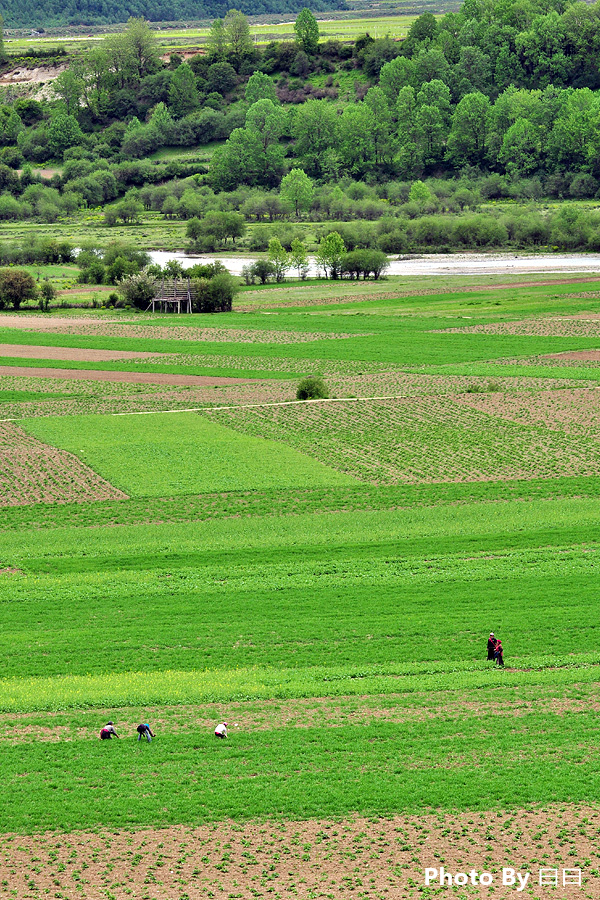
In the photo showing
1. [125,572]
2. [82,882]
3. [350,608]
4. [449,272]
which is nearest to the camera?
[82,882]

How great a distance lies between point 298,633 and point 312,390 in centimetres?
3707

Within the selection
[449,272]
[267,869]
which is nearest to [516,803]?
[267,869]

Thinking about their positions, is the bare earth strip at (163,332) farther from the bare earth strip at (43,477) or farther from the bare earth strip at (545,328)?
the bare earth strip at (43,477)

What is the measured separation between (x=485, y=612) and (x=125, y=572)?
13.9 m

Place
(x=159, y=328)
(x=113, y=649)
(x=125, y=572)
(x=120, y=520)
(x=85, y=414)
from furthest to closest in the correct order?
(x=159, y=328)
(x=85, y=414)
(x=120, y=520)
(x=125, y=572)
(x=113, y=649)

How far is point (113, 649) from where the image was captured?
36844 mm

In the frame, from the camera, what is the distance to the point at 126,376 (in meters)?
82.6

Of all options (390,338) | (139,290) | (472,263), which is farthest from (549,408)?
(472,263)

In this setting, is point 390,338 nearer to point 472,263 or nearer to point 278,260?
point 278,260

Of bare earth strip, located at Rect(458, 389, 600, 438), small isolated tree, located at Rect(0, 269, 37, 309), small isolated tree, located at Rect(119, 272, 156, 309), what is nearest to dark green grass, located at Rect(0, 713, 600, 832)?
bare earth strip, located at Rect(458, 389, 600, 438)

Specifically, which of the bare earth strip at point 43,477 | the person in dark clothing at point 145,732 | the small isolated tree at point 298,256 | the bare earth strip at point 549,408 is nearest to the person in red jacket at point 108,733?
the person in dark clothing at point 145,732

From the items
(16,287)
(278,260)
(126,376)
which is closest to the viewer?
(126,376)

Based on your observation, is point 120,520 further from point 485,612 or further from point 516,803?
point 516,803

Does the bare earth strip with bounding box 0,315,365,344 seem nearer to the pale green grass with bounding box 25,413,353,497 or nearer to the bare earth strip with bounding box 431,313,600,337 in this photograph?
the bare earth strip with bounding box 431,313,600,337
